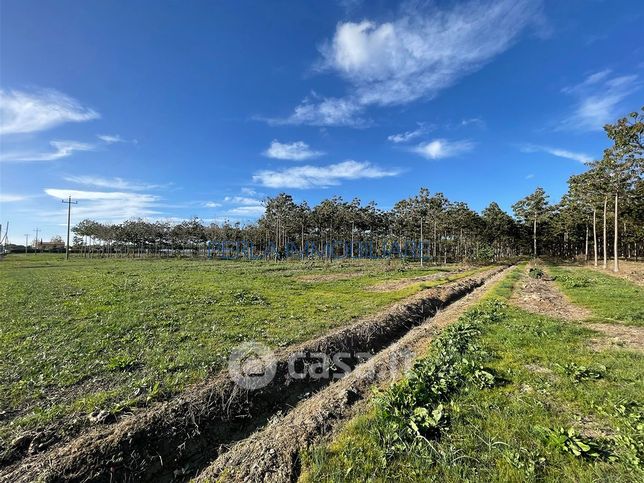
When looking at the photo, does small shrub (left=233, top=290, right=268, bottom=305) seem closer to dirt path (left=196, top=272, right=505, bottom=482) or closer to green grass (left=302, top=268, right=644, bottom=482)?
dirt path (left=196, top=272, right=505, bottom=482)

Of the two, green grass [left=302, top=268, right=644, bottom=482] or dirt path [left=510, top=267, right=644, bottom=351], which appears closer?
green grass [left=302, top=268, right=644, bottom=482]

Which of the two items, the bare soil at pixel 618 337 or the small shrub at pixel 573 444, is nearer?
the small shrub at pixel 573 444

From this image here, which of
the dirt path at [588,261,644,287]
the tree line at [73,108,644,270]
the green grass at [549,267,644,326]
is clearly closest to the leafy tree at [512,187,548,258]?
the tree line at [73,108,644,270]

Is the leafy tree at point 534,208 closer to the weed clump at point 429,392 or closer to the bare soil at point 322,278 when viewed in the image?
the bare soil at point 322,278

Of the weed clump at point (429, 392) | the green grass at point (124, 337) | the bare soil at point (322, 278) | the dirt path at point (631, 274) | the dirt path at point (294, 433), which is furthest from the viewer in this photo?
the bare soil at point (322, 278)

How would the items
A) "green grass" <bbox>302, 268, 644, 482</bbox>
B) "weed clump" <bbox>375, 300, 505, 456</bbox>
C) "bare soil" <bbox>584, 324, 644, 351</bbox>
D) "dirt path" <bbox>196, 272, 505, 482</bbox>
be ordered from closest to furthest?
"green grass" <bbox>302, 268, 644, 482</bbox> < "dirt path" <bbox>196, 272, 505, 482</bbox> < "weed clump" <bbox>375, 300, 505, 456</bbox> < "bare soil" <bbox>584, 324, 644, 351</bbox>

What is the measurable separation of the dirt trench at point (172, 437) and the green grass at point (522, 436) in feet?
6.92

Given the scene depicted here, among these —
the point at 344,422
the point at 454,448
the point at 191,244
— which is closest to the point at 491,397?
the point at 454,448

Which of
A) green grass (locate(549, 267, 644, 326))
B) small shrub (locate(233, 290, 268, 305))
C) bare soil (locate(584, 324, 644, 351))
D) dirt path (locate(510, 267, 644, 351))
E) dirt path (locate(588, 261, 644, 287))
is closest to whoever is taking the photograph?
bare soil (locate(584, 324, 644, 351))

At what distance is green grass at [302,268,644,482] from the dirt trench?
6.92 ft

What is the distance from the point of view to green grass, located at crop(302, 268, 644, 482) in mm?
4043

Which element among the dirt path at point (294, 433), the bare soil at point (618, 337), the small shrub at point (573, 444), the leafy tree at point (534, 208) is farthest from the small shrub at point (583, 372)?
the leafy tree at point (534, 208)

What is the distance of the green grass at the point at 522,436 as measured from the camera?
13.3ft

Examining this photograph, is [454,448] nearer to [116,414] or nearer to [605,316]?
[116,414]
